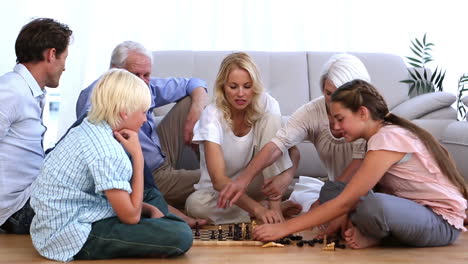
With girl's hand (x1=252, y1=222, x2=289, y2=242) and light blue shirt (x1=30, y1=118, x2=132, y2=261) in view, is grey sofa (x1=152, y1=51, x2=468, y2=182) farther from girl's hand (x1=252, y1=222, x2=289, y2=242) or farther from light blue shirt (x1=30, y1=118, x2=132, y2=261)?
light blue shirt (x1=30, y1=118, x2=132, y2=261)

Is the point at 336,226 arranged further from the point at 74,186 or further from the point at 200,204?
the point at 74,186

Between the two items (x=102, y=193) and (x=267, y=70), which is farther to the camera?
(x=267, y=70)

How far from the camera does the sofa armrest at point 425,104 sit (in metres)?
4.62

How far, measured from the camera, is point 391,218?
9.20 ft

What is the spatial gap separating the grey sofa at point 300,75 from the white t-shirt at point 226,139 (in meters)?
1.12

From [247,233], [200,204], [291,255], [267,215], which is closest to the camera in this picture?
[291,255]

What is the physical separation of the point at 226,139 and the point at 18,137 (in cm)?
95

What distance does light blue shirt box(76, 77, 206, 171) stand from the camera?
3.79 metres

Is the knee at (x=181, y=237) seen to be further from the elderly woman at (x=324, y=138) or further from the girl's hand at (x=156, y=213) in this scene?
the elderly woman at (x=324, y=138)

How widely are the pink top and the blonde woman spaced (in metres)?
0.66

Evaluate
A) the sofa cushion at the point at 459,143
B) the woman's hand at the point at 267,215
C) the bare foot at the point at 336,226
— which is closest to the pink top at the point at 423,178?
the bare foot at the point at 336,226

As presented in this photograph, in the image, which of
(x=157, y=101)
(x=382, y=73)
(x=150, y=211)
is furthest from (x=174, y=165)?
(x=382, y=73)

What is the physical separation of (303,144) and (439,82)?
1286 millimetres

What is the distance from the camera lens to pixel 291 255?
9.11 ft
